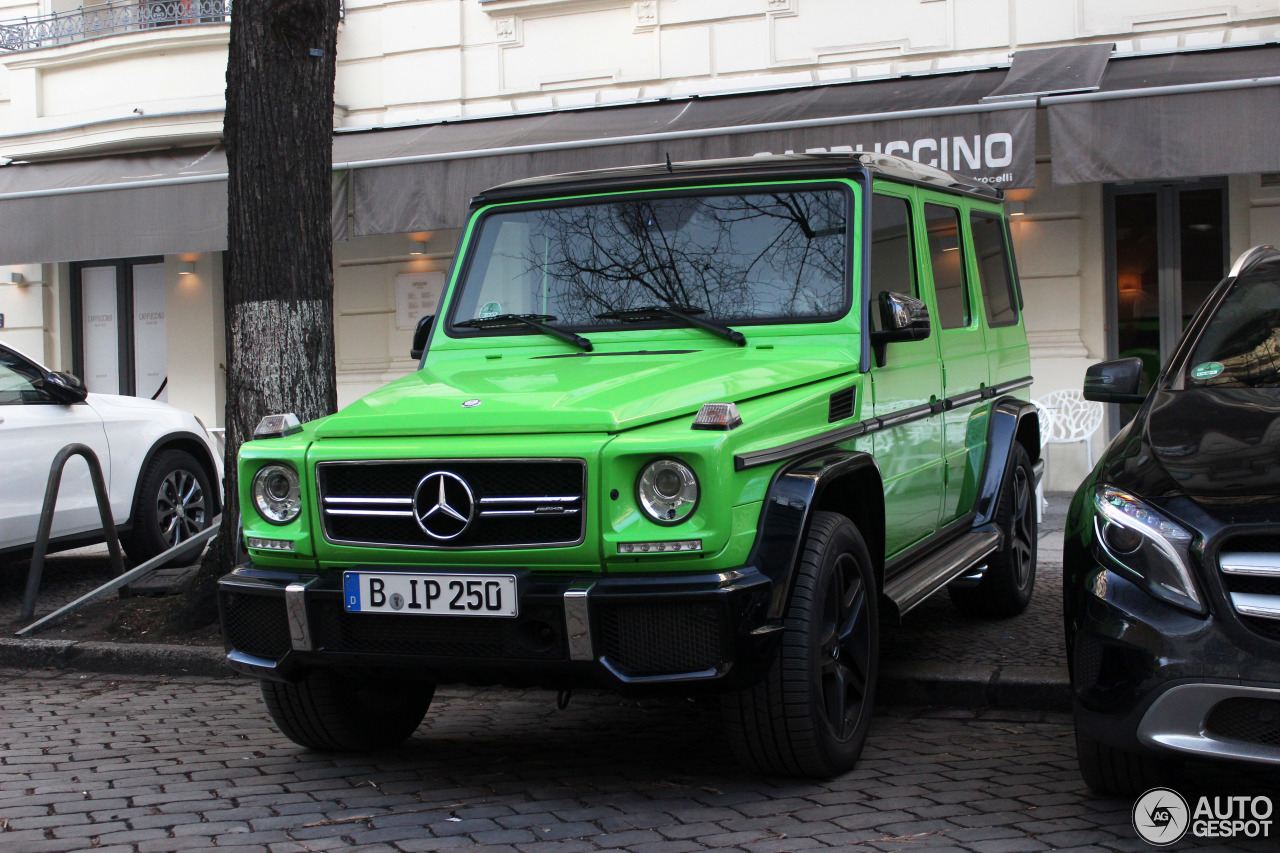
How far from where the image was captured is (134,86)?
13859mm

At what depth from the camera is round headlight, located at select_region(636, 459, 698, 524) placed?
143 inches

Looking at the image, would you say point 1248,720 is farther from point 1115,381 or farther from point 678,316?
point 678,316

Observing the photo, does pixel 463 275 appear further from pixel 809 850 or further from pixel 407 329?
pixel 407 329

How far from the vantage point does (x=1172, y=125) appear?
9164 millimetres

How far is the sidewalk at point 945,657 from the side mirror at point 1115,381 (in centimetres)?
114

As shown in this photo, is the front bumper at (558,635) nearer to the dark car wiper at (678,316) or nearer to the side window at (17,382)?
the dark car wiper at (678,316)

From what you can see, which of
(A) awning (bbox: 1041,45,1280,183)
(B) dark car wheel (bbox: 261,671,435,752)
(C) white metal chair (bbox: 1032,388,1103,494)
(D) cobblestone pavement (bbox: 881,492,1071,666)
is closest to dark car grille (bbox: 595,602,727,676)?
(B) dark car wheel (bbox: 261,671,435,752)

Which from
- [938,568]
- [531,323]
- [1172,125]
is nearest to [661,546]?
[531,323]

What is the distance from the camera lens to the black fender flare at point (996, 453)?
603 centimetres

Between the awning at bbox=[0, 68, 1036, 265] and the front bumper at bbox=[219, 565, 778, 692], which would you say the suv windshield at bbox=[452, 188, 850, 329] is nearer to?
the front bumper at bbox=[219, 565, 778, 692]

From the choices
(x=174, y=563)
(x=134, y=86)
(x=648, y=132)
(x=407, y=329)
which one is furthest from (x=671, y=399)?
(x=134, y=86)

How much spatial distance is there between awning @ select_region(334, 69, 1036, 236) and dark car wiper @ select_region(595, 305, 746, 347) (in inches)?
188

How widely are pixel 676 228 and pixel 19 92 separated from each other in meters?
12.3

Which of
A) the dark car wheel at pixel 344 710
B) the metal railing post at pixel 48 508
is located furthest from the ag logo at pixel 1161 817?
the metal railing post at pixel 48 508
